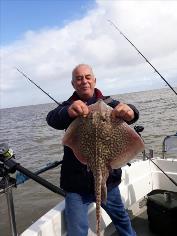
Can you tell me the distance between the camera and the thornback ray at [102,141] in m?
2.51

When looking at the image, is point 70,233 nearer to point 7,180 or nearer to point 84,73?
point 7,180

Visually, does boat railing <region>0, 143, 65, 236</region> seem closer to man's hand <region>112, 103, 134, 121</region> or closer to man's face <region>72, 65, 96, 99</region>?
man's face <region>72, 65, 96, 99</region>

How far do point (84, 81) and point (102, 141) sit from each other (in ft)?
2.80

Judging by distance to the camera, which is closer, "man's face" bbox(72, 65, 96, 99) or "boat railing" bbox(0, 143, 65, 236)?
"boat railing" bbox(0, 143, 65, 236)

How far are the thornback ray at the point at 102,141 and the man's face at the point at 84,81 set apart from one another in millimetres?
656

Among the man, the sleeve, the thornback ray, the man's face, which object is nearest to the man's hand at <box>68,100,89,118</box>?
the thornback ray

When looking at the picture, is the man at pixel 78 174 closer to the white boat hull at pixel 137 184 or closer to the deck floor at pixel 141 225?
the white boat hull at pixel 137 184

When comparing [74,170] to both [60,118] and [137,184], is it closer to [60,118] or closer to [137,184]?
[60,118]

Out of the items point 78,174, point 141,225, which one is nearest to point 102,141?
point 78,174

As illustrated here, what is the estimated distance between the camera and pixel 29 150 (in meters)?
20.0

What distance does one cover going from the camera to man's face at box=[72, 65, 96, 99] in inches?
125

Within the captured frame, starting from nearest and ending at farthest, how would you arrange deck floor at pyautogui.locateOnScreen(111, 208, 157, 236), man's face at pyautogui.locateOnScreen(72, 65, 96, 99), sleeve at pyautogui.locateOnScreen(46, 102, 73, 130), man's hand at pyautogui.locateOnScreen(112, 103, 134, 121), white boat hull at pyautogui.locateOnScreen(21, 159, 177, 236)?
man's hand at pyautogui.locateOnScreen(112, 103, 134, 121) < sleeve at pyautogui.locateOnScreen(46, 102, 73, 130) < man's face at pyautogui.locateOnScreen(72, 65, 96, 99) < white boat hull at pyautogui.locateOnScreen(21, 159, 177, 236) < deck floor at pyautogui.locateOnScreen(111, 208, 157, 236)

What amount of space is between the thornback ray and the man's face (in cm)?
66

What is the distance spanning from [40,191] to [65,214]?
839cm
